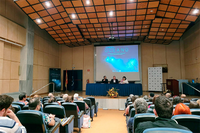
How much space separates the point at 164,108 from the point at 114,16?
735cm

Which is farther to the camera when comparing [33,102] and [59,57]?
[59,57]

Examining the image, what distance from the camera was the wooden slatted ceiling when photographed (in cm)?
669

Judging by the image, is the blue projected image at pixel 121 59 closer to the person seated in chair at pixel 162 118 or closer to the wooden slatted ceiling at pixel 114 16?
the wooden slatted ceiling at pixel 114 16

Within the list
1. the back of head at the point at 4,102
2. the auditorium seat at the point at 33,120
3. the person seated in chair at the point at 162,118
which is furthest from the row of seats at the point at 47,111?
the person seated in chair at the point at 162,118

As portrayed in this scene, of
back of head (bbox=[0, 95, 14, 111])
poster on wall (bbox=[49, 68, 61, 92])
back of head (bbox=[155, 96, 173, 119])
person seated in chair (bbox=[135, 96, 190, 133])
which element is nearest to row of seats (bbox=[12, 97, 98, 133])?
back of head (bbox=[0, 95, 14, 111])

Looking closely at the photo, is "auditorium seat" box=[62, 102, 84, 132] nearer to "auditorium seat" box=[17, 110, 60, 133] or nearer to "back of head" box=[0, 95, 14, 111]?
"auditorium seat" box=[17, 110, 60, 133]

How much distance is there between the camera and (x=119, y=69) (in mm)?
11547

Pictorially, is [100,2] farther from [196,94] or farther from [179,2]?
[196,94]

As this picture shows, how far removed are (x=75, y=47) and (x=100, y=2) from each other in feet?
23.6

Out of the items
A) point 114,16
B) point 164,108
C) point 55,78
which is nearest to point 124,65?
point 114,16

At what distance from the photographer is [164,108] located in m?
1.29

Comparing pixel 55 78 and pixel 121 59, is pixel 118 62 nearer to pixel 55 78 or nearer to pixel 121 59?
pixel 121 59

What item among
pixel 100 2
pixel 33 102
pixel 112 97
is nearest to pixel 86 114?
pixel 33 102

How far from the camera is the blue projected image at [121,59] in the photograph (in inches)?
451
